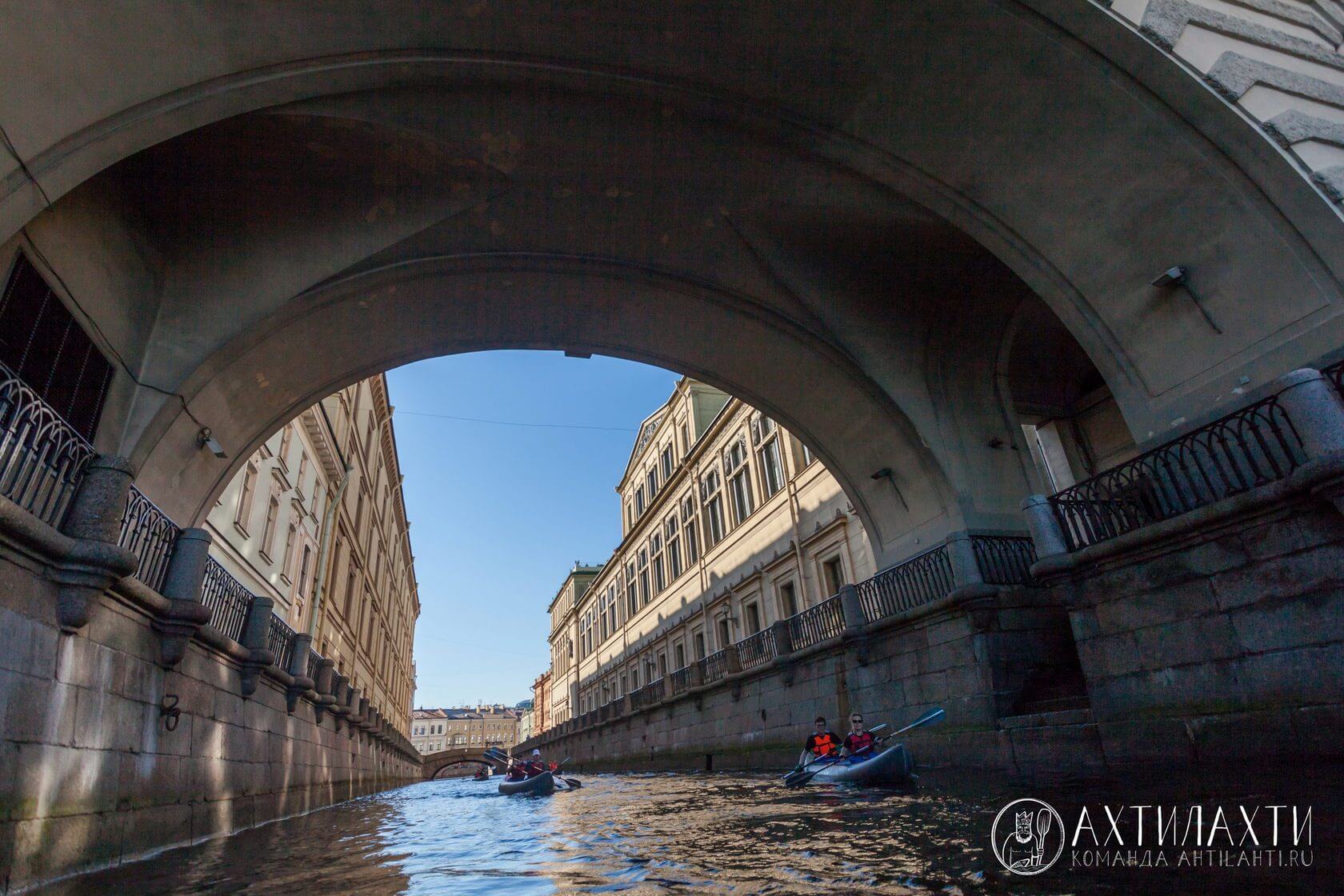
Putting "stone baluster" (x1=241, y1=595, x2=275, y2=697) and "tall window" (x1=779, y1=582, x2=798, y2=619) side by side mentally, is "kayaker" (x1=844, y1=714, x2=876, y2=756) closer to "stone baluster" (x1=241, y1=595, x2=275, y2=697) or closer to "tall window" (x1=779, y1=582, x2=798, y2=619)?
"stone baluster" (x1=241, y1=595, x2=275, y2=697)

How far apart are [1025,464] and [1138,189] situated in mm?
5853

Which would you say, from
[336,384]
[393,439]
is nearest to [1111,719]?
[336,384]

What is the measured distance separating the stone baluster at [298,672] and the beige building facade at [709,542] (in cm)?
1286

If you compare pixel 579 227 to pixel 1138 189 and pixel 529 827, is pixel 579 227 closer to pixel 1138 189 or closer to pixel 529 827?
pixel 1138 189

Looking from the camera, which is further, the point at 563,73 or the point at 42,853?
the point at 563,73

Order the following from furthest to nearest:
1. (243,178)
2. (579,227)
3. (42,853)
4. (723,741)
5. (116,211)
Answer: (723,741)
(579,227)
(243,178)
(116,211)
(42,853)

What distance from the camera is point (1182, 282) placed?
855 cm

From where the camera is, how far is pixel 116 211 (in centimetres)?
866

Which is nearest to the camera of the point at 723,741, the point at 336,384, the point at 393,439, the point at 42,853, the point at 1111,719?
the point at 42,853

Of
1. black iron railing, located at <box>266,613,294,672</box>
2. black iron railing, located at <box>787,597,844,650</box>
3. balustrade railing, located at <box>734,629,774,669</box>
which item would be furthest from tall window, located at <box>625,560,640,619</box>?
black iron railing, located at <box>266,613,294,672</box>

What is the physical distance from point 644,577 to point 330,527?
1908cm

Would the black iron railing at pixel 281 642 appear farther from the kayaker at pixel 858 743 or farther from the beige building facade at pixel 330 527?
the kayaker at pixel 858 743

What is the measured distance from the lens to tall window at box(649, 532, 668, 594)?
34.6 meters

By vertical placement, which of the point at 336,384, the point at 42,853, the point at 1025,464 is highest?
the point at 336,384
